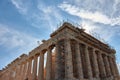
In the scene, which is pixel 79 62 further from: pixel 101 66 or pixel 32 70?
pixel 32 70

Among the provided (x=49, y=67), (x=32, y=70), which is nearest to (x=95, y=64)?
(x=49, y=67)

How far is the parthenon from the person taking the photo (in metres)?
28.3

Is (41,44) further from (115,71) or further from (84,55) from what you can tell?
(115,71)

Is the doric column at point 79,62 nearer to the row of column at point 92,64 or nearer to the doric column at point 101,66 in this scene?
the row of column at point 92,64

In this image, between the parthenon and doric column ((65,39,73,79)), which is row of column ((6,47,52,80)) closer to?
the parthenon

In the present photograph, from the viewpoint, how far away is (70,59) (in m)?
27.2

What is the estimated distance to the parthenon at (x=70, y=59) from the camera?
28297 mm

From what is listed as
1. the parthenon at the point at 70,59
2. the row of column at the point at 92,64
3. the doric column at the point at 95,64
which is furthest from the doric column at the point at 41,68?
the doric column at the point at 95,64

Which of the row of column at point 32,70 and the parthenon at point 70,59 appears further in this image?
the row of column at point 32,70

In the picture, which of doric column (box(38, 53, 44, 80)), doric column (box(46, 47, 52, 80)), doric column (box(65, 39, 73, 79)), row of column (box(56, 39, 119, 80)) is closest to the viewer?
doric column (box(65, 39, 73, 79))

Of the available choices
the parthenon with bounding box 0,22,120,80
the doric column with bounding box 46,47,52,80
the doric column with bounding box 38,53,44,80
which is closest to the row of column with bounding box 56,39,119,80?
the parthenon with bounding box 0,22,120,80

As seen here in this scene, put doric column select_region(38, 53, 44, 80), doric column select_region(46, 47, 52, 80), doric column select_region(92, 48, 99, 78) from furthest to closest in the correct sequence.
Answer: doric column select_region(38, 53, 44, 80), doric column select_region(92, 48, 99, 78), doric column select_region(46, 47, 52, 80)

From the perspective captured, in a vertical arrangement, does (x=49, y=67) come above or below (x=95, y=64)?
below

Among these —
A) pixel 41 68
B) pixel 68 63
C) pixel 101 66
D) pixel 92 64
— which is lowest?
pixel 68 63
